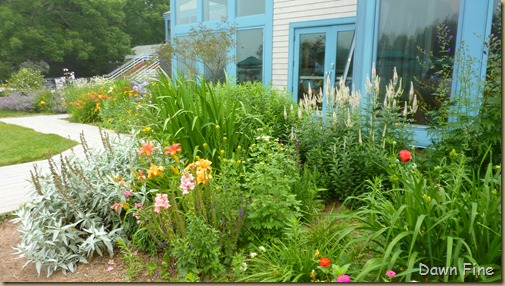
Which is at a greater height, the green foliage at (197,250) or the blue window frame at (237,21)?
the blue window frame at (237,21)

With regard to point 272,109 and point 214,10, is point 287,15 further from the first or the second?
point 272,109

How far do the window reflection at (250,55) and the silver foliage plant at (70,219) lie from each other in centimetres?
626

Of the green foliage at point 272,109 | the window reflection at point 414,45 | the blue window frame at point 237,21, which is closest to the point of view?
the green foliage at point 272,109

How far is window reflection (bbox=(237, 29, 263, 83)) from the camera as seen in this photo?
839 cm

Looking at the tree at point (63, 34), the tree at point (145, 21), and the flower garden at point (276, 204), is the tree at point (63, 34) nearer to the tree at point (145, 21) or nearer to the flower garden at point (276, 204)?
the tree at point (145, 21)

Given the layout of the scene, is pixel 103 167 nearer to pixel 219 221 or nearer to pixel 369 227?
pixel 219 221

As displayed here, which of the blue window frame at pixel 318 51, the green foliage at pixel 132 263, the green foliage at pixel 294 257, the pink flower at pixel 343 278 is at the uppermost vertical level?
the blue window frame at pixel 318 51

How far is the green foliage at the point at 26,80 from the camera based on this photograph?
12.4 metres

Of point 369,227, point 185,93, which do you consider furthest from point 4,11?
point 369,227

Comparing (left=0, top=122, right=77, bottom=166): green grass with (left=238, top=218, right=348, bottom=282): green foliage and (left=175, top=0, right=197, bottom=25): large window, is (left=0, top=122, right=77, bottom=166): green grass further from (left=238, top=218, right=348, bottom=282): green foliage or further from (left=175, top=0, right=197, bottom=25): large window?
(left=175, top=0, right=197, bottom=25): large window

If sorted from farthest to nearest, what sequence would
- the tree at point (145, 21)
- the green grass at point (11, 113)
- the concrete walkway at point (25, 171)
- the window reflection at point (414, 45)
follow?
1. the tree at point (145, 21)
2. the green grass at point (11, 113)
3. the window reflection at point (414, 45)
4. the concrete walkway at point (25, 171)

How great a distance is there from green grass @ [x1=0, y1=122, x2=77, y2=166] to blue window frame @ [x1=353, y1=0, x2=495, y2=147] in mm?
4077

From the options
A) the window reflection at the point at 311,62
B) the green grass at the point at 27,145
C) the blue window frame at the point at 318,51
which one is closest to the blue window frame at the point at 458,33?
the blue window frame at the point at 318,51

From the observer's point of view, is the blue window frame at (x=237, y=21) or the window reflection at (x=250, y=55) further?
the window reflection at (x=250, y=55)
